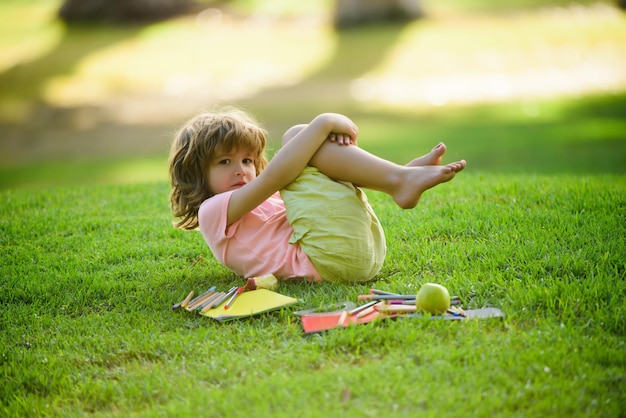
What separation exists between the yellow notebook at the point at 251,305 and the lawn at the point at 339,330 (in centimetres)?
4

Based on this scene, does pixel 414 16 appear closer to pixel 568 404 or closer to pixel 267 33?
pixel 267 33

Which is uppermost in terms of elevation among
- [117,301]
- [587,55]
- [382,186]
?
[382,186]

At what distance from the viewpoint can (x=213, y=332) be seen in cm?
337

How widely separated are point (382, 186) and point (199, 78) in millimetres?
13274

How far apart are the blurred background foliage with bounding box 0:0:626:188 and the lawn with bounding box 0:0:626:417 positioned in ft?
11.4

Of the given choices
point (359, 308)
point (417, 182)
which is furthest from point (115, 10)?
point (359, 308)

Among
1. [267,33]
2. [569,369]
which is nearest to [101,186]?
[569,369]

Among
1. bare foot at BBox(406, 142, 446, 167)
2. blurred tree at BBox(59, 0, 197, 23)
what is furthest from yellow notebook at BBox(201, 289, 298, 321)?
blurred tree at BBox(59, 0, 197, 23)

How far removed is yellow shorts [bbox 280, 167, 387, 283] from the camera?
371 centimetres

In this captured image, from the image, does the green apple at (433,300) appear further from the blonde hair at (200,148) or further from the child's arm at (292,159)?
the blonde hair at (200,148)

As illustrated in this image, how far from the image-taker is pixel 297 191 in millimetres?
3801

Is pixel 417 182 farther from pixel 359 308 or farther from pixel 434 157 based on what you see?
pixel 359 308

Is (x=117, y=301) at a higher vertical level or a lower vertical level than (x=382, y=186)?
lower

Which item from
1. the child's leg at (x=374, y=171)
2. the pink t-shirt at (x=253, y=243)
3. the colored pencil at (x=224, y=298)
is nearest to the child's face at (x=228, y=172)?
the pink t-shirt at (x=253, y=243)
